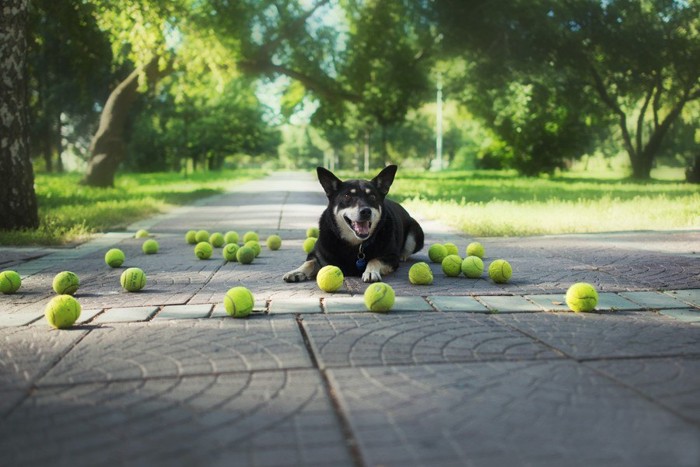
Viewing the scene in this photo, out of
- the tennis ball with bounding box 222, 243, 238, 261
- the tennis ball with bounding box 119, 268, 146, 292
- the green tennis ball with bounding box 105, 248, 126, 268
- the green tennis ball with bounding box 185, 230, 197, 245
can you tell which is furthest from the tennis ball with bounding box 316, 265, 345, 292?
the green tennis ball with bounding box 185, 230, 197, 245

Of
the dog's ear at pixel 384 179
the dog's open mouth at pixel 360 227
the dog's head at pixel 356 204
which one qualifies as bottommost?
the dog's open mouth at pixel 360 227

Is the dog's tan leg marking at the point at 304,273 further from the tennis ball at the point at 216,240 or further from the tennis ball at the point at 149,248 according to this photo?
the tennis ball at the point at 216,240

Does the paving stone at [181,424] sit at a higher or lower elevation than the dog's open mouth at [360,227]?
lower

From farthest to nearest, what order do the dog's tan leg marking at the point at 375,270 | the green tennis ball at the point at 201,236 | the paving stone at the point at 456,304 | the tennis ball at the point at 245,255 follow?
the green tennis ball at the point at 201,236
the tennis ball at the point at 245,255
the dog's tan leg marking at the point at 375,270
the paving stone at the point at 456,304

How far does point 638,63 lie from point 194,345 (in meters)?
29.9

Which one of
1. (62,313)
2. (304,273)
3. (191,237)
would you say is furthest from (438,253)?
(62,313)

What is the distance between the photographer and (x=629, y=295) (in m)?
5.11

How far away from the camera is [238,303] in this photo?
14.2 ft

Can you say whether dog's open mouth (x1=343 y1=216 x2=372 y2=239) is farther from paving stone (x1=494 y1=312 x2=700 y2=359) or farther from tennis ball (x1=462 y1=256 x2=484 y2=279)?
paving stone (x1=494 y1=312 x2=700 y2=359)

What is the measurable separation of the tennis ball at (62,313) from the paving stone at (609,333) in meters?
3.01

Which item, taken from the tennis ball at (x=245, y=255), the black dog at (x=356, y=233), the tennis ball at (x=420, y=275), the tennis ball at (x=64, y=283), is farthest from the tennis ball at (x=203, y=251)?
the tennis ball at (x=420, y=275)

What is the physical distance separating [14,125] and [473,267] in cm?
778

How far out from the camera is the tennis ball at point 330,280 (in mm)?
5293

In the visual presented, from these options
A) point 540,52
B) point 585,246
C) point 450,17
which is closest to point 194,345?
point 585,246
